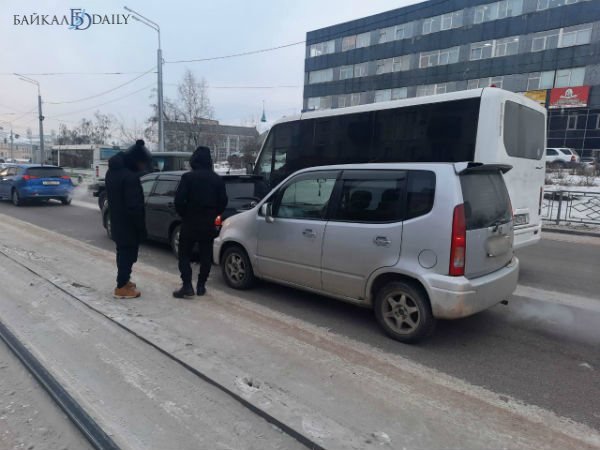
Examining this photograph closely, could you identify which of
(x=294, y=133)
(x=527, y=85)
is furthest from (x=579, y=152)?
(x=294, y=133)

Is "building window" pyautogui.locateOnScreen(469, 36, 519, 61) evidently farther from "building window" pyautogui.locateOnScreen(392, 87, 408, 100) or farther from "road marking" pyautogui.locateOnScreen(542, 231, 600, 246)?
"road marking" pyautogui.locateOnScreen(542, 231, 600, 246)

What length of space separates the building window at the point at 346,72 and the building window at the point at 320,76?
1618 mm

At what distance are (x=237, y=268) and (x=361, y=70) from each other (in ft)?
154

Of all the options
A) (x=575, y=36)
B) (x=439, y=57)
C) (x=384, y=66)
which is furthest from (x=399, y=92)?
(x=575, y=36)

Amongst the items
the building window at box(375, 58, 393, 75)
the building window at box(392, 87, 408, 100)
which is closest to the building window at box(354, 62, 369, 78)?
the building window at box(375, 58, 393, 75)

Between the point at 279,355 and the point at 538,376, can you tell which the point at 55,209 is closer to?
the point at 279,355

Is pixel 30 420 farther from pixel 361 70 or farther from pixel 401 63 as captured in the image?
pixel 361 70

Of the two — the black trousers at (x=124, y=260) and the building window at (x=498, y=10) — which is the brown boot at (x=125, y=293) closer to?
the black trousers at (x=124, y=260)

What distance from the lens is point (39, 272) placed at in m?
5.74

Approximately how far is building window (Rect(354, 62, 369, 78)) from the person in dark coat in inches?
1844

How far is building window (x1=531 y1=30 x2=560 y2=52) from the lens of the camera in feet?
116

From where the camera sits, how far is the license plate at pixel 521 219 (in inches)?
249

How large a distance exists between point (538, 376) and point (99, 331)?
3900mm

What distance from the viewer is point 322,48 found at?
50906 mm
